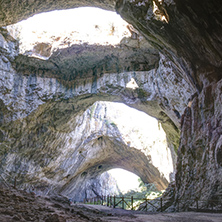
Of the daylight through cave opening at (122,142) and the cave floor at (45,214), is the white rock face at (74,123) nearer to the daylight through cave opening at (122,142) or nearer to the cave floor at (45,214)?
the daylight through cave opening at (122,142)

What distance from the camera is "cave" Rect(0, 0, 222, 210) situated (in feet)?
20.3

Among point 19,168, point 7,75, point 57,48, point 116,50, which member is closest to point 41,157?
point 19,168

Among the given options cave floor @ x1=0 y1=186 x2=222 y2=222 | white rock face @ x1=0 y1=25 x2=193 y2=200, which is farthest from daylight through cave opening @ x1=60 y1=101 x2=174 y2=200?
cave floor @ x1=0 y1=186 x2=222 y2=222

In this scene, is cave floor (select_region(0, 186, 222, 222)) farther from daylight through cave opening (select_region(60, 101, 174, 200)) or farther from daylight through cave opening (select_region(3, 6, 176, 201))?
daylight through cave opening (select_region(60, 101, 174, 200))

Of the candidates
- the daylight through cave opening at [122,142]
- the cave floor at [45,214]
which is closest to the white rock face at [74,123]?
the daylight through cave opening at [122,142]

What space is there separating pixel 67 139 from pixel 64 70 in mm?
5479

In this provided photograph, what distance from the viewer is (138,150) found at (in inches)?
782

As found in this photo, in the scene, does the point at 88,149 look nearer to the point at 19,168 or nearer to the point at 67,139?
the point at 67,139

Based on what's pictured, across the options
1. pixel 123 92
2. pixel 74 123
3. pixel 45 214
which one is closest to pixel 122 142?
pixel 74 123

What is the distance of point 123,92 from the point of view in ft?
44.7

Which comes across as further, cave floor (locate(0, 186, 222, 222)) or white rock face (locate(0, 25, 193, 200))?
white rock face (locate(0, 25, 193, 200))

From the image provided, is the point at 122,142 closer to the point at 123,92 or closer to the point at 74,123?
the point at 74,123

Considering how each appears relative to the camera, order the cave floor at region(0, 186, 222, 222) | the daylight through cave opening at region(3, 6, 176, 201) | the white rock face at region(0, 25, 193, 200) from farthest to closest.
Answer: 1. the white rock face at region(0, 25, 193, 200)
2. the daylight through cave opening at region(3, 6, 176, 201)
3. the cave floor at region(0, 186, 222, 222)

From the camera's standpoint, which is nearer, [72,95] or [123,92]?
[123,92]
